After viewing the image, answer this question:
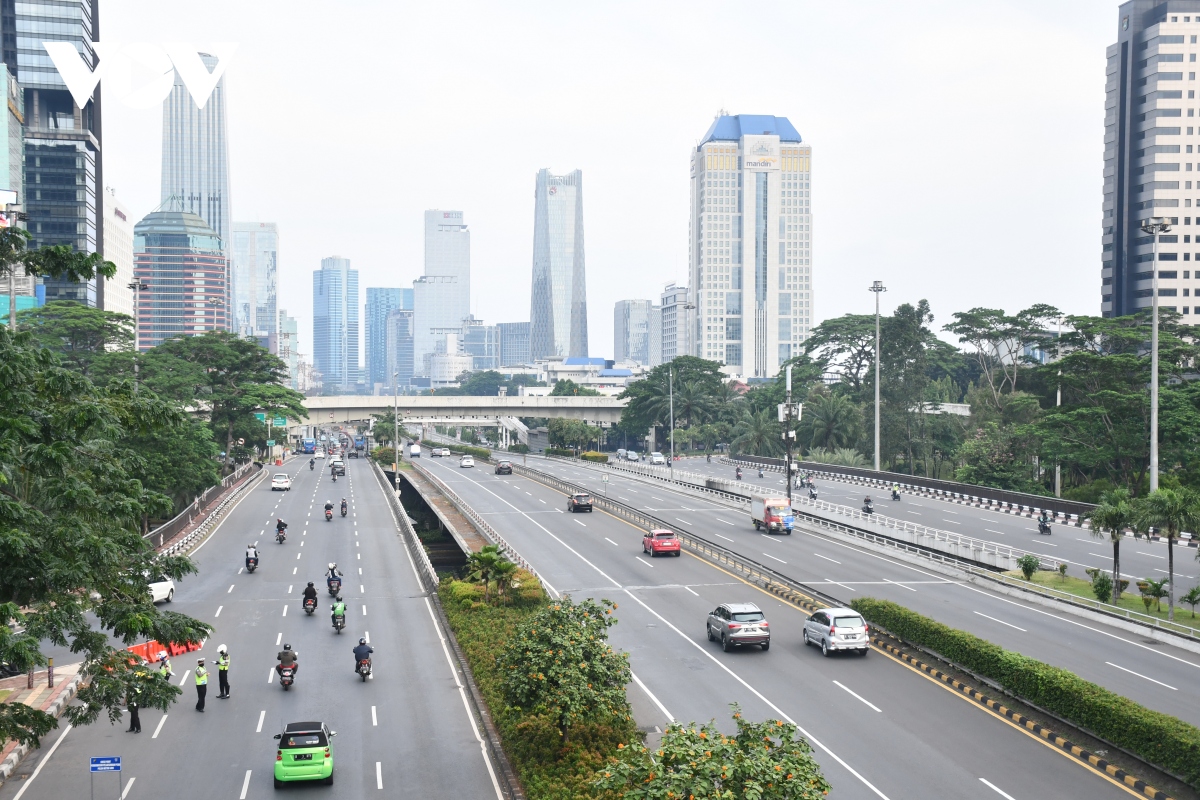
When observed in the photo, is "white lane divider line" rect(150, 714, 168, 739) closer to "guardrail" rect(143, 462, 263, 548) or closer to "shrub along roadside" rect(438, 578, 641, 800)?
"shrub along roadside" rect(438, 578, 641, 800)

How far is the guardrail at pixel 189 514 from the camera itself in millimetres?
50406

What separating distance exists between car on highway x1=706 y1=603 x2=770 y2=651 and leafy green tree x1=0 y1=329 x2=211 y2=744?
16.8 meters

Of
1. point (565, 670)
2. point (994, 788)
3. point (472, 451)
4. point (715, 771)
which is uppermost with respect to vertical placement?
point (715, 771)

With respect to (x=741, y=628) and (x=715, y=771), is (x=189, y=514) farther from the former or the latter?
→ (x=715, y=771)

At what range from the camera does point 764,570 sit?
4406cm

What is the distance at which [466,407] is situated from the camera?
138m

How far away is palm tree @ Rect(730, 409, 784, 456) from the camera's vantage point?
4857 inches

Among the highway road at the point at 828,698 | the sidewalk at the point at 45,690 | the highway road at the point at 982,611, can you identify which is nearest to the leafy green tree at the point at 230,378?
the highway road at the point at 982,611

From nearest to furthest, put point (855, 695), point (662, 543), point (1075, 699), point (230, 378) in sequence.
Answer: point (1075, 699), point (855, 695), point (662, 543), point (230, 378)

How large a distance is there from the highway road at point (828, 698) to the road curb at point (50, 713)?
45.0 feet

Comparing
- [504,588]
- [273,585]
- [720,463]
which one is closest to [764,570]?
[504,588]

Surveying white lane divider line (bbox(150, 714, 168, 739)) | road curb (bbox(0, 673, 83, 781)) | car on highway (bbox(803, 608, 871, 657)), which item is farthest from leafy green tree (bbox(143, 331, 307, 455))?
car on highway (bbox(803, 608, 871, 657))

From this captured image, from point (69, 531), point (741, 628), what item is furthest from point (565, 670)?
point (741, 628)

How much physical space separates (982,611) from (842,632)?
921cm
